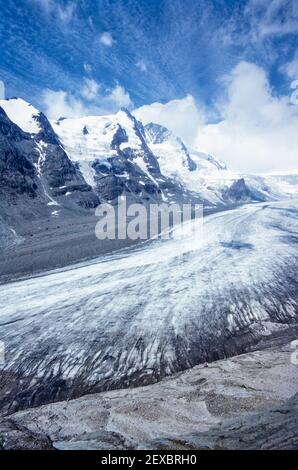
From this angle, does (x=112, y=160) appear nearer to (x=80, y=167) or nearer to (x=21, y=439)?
(x=80, y=167)

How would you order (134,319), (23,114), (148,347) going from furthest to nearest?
1. (23,114)
2. (134,319)
3. (148,347)

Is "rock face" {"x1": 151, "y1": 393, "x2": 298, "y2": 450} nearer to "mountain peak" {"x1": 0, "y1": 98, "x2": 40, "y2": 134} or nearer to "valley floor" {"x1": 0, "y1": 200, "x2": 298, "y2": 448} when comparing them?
"valley floor" {"x1": 0, "y1": 200, "x2": 298, "y2": 448}

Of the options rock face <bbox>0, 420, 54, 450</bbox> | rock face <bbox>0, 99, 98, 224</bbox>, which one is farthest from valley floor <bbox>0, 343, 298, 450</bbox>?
rock face <bbox>0, 99, 98, 224</bbox>

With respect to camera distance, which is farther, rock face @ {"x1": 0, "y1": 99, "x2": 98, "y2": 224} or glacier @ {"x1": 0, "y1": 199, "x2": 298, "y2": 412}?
rock face @ {"x1": 0, "y1": 99, "x2": 98, "y2": 224}

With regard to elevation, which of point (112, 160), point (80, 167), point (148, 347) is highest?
point (112, 160)

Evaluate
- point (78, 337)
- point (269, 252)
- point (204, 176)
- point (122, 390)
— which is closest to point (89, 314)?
point (78, 337)

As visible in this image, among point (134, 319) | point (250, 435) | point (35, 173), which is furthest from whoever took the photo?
point (35, 173)

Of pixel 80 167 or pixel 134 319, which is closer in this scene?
Answer: pixel 134 319

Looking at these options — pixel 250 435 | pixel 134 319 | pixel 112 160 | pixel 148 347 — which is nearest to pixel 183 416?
pixel 250 435

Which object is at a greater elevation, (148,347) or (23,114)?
(23,114)
